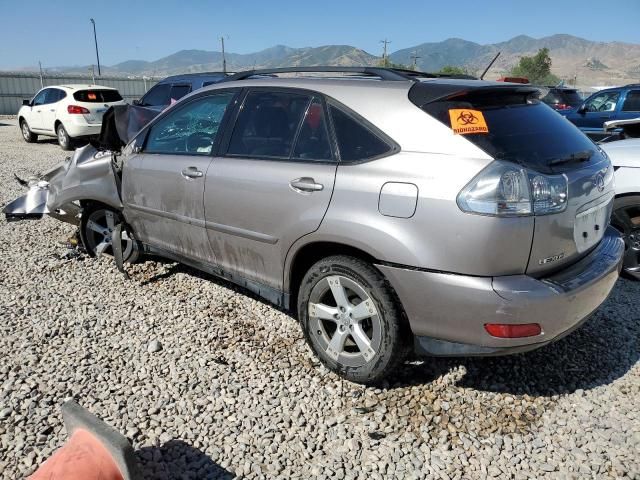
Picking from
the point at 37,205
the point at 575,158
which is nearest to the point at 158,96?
the point at 37,205

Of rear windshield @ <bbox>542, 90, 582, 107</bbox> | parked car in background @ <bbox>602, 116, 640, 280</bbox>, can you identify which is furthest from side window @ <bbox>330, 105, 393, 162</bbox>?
rear windshield @ <bbox>542, 90, 582, 107</bbox>

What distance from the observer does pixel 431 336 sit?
8.27 ft

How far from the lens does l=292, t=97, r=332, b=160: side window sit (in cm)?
285

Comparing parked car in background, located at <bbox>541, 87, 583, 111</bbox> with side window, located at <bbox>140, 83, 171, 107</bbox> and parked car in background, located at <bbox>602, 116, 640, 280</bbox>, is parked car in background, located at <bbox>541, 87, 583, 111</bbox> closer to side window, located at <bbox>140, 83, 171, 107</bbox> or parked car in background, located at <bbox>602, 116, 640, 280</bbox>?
side window, located at <bbox>140, 83, 171, 107</bbox>

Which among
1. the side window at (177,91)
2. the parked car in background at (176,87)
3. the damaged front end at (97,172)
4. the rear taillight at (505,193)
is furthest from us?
the side window at (177,91)

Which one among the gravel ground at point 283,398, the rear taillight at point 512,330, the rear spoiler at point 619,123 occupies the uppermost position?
the rear spoiler at point 619,123

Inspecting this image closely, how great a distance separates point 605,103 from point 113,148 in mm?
10639

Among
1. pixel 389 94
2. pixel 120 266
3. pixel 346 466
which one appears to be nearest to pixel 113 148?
pixel 120 266

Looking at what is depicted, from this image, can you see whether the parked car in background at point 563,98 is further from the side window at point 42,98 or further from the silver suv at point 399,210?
the side window at point 42,98

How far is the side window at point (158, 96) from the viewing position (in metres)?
10.3

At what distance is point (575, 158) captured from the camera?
2627 millimetres

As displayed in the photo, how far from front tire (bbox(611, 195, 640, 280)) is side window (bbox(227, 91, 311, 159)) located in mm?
2947

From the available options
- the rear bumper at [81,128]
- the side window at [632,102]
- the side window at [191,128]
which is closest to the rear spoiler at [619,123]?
the side window at [191,128]

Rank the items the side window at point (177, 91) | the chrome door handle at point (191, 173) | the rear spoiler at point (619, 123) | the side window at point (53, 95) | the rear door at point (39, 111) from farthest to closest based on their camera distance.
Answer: the rear door at point (39, 111) < the side window at point (53, 95) < the side window at point (177, 91) < the rear spoiler at point (619, 123) < the chrome door handle at point (191, 173)
